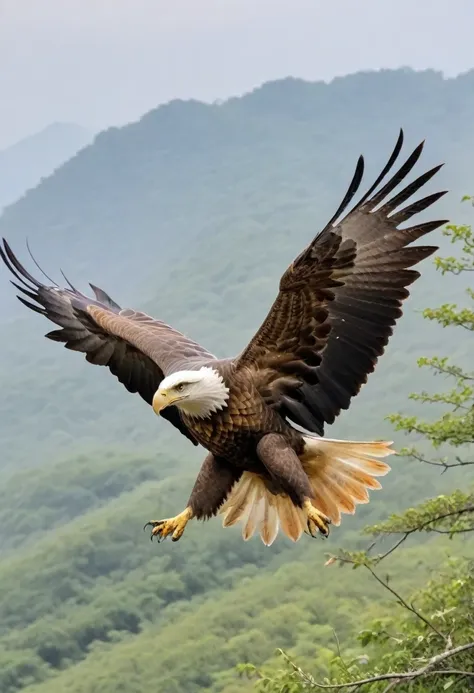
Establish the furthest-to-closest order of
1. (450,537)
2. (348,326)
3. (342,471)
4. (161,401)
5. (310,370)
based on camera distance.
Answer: (450,537), (342,471), (348,326), (310,370), (161,401)

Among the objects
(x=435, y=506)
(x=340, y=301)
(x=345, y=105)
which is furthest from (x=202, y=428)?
(x=345, y=105)

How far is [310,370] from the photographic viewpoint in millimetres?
3658

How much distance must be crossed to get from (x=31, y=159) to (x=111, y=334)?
634 ft

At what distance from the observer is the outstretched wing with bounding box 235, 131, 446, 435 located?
11.8ft

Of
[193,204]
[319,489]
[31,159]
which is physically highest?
[31,159]

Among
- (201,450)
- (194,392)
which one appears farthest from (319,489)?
(201,450)

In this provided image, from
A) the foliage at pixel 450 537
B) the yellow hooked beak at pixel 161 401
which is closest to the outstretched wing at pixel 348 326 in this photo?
the yellow hooked beak at pixel 161 401

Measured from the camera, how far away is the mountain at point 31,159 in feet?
600

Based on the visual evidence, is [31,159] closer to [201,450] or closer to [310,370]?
[201,450]

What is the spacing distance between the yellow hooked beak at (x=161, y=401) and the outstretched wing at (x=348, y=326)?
323mm

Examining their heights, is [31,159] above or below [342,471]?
above

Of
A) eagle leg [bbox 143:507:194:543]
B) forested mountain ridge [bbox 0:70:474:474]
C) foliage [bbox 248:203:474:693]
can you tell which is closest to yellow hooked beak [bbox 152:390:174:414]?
eagle leg [bbox 143:507:194:543]

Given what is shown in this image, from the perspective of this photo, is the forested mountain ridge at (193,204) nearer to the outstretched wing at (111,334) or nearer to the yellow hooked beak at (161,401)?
the outstretched wing at (111,334)

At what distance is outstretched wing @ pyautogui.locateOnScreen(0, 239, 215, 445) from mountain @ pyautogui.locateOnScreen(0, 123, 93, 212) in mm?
178882
